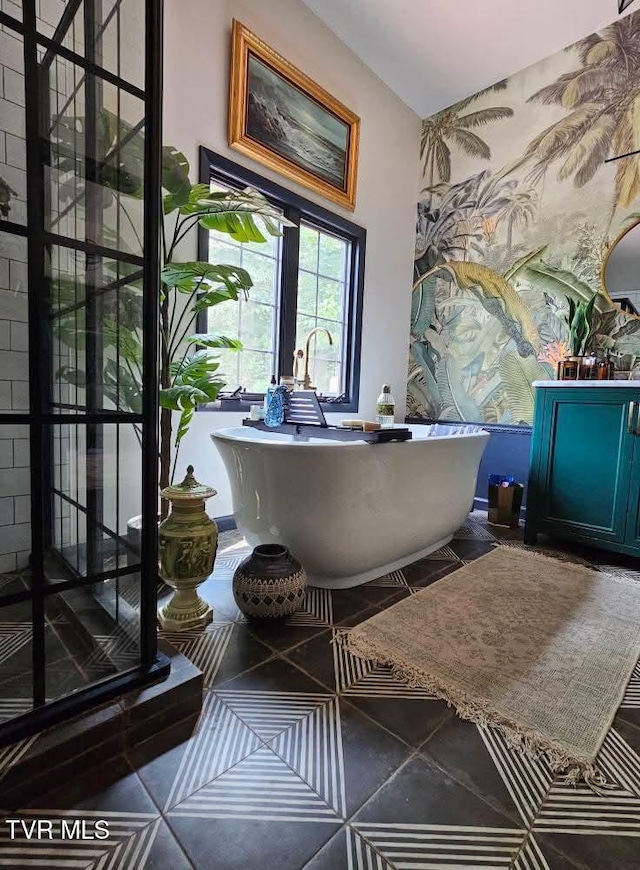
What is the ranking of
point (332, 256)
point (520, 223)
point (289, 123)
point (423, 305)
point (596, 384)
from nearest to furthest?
point (596, 384)
point (289, 123)
point (520, 223)
point (332, 256)
point (423, 305)

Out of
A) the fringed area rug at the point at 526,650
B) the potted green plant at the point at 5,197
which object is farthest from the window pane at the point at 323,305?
the potted green plant at the point at 5,197

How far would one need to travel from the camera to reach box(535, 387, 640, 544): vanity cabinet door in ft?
6.90

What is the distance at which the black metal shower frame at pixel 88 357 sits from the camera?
81 cm

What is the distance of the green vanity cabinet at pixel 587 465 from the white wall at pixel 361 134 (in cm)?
140

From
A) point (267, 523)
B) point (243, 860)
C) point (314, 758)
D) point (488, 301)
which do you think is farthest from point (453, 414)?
point (243, 860)

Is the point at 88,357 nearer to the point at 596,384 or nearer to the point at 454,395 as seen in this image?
the point at 596,384

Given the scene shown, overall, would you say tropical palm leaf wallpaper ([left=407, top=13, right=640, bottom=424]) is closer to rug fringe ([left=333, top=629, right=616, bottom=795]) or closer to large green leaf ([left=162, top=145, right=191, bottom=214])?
rug fringe ([left=333, top=629, right=616, bottom=795])

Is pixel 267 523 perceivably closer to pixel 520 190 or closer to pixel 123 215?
pixel 123 215

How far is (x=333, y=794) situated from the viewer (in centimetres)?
85

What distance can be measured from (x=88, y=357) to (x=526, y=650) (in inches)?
61.3

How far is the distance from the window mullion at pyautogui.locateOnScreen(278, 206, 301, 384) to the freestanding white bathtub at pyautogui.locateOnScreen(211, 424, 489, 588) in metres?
1.13

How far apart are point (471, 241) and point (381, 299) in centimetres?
82

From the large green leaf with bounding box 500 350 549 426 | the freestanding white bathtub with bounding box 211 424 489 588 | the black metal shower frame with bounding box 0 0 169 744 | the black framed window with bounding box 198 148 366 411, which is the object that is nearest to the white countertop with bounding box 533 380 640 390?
the large green leaf with bounding box 500 350 549 426

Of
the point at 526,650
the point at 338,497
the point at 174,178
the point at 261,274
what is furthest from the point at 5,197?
the point at 261,274
